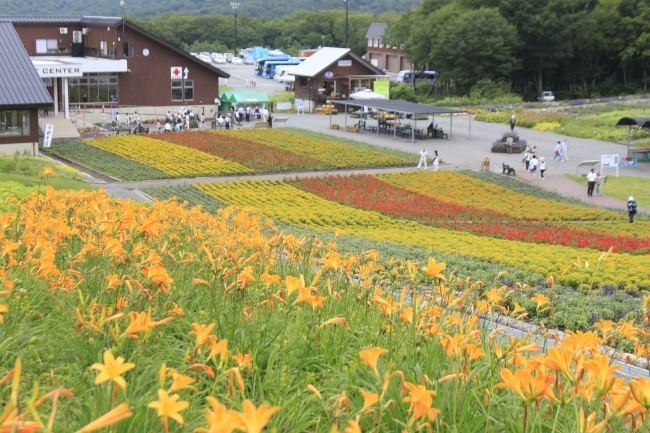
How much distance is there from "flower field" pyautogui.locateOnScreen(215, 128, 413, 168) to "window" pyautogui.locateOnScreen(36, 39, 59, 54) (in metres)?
19.2

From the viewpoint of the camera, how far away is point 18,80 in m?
34.5

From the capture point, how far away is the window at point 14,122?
112 ft

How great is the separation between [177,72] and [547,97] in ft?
119

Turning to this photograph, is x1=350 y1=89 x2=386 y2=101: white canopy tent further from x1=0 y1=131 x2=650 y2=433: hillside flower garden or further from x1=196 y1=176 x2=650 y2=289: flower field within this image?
x1=0 y1=131 x2=650 y2=433: hillside flower garden

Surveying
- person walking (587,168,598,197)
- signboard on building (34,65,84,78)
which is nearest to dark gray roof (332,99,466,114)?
person walking (587,168,598,197)

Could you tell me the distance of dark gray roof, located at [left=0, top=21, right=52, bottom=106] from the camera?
1323 inches

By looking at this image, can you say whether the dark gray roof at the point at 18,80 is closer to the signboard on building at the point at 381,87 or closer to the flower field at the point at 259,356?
the flower field at the point at 259,356

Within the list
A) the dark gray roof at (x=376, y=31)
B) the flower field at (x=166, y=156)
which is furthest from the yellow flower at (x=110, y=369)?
the dark gray roof at (x=376, y=31)

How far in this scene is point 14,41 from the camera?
36.8 meters

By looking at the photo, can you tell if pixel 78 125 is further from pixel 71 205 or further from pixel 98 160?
pixel 71 205

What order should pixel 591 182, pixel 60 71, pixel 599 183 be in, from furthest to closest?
1. pixel 60 71
2. pixel 599 183
3. pixel 591 182

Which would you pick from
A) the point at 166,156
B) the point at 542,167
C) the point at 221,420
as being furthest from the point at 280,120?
the point at 221,420

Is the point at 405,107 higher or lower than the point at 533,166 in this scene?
higher

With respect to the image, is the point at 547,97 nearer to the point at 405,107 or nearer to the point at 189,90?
the point at 405,107
